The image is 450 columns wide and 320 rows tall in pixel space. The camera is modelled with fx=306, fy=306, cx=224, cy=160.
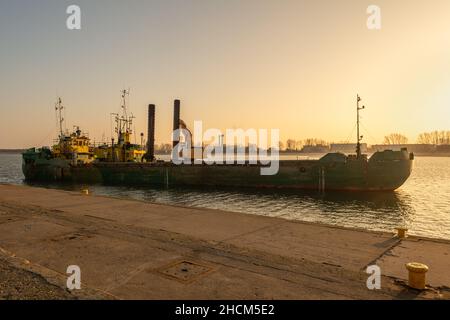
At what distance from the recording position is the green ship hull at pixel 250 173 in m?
30.0

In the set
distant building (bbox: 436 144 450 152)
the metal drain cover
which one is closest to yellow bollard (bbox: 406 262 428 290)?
the metal drain cover

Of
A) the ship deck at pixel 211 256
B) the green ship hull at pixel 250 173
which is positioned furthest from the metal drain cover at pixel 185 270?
the green ship hull at pixel 250 173

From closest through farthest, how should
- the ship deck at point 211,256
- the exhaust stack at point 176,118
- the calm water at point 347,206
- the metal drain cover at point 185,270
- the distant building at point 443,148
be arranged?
the ship deck at point 211,256 → the metal drain cover at point 185,270 → the calm water at point 347,206 → the exhaust stack at point 176,118 → the distant building at point 443,148

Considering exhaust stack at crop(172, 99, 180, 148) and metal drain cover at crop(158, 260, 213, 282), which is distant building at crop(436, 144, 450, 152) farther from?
metal drain cover at crop(158, 260, 213, 282)

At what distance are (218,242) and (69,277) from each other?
10.0 ft

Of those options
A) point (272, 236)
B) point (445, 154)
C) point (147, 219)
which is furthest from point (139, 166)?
point (445, 154)

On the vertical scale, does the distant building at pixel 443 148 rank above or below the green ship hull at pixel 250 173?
above

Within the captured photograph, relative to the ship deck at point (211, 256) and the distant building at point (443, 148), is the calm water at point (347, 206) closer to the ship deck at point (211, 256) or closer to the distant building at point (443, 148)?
the ship deck at point (211, 256)

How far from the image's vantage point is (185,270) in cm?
509

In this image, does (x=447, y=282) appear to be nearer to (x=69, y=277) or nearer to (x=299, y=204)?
(x=69, y=277)

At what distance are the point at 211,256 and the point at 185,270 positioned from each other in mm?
847

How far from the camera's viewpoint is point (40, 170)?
153 feet

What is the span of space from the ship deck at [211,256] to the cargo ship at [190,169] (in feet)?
77.7

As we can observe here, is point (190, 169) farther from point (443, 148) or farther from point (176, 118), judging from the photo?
point (443, 148)
